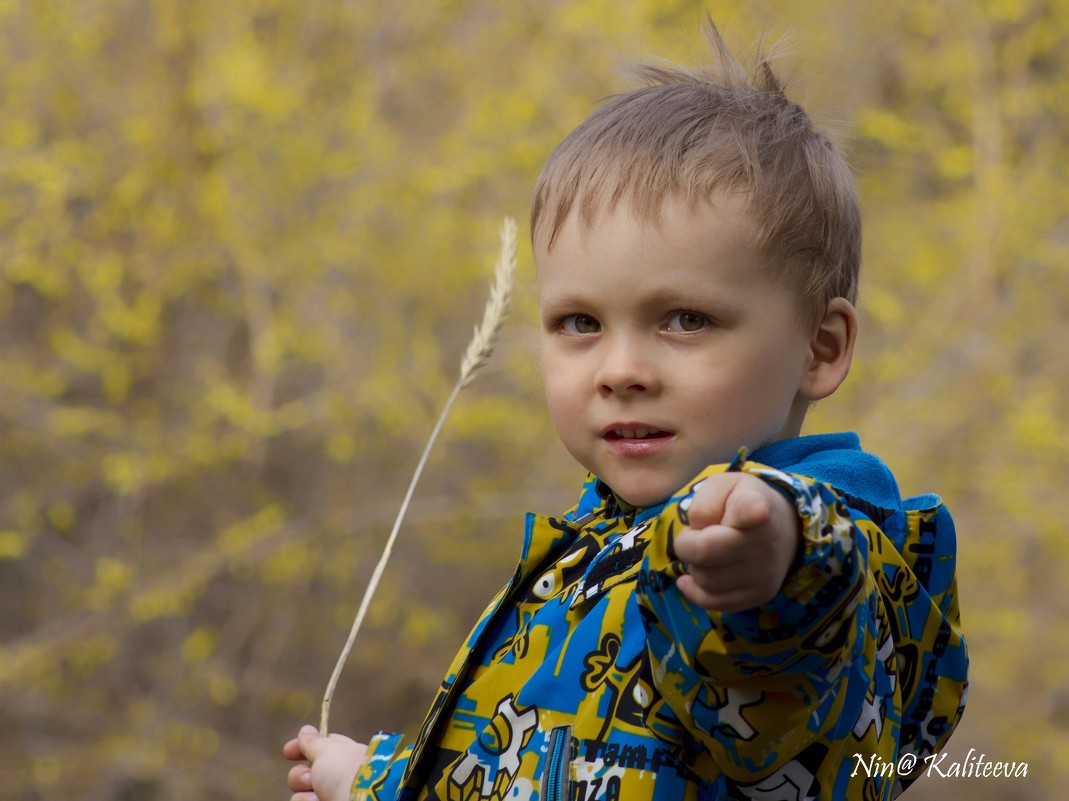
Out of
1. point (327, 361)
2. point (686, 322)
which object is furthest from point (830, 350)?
point (327, 361)

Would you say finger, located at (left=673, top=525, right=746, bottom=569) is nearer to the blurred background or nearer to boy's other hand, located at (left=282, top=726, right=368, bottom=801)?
boy's other hand, located at (left=282, top=726, right=368, bottom=801)

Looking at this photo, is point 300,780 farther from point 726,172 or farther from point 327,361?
point 327,361

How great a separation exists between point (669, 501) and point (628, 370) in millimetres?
245

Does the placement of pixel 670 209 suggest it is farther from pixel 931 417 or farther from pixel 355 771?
pixel 931 417

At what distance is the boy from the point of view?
2.94 ft

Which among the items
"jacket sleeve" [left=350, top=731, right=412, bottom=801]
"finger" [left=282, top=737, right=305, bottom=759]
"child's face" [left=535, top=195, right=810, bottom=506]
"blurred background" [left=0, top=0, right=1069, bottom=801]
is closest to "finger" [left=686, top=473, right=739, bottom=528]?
"child's face" [left=535, top=195, right=810, bottom=506]

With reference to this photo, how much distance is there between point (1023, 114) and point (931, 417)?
1208 mm

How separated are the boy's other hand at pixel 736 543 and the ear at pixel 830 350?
468 millimetres

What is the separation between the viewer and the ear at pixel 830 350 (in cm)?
122

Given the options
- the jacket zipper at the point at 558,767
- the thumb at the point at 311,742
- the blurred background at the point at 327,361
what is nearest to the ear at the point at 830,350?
the jacket zipper at the point at 558,767

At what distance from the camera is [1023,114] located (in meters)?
4.48

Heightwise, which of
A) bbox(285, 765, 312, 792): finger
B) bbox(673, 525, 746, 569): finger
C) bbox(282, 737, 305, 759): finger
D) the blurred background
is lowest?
bbox(285, 765, 312, 792): finger

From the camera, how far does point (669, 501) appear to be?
2.92ft

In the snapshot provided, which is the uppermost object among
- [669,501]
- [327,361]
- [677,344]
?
[327,361]
